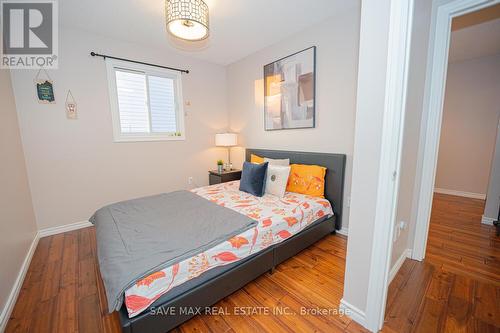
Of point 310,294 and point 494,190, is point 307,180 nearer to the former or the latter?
point 310,294

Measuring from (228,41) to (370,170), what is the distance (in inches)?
111

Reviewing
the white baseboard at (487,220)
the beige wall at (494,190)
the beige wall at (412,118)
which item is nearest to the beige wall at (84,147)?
the beige wall at (412,118)

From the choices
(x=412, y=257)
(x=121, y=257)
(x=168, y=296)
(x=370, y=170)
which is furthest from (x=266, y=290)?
(x=412, y=257)

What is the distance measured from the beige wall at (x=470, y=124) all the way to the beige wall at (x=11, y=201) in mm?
6627

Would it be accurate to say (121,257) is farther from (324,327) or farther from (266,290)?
(324,327)

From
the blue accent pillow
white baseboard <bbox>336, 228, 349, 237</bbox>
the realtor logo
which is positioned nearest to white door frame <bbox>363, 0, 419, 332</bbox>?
white baseboard <bbox>336, 228, 349, 237</bbox>

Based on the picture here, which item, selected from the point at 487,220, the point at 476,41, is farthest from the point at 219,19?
the point at 487,220

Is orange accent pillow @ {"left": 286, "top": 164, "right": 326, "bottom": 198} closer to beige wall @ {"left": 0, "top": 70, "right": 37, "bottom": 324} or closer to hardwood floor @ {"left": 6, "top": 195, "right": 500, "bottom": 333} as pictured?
hardwood floor @ {"left": 6, "top": 195, "right": 500, "bottom": 333}

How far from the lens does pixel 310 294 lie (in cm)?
160

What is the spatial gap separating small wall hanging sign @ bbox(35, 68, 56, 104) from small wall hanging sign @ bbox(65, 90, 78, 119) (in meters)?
0.14

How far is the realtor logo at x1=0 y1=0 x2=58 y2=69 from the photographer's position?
2.11 meters

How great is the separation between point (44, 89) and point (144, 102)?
1.13 m

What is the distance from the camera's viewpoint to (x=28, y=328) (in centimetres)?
133

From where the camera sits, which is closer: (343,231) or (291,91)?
(343,231)
